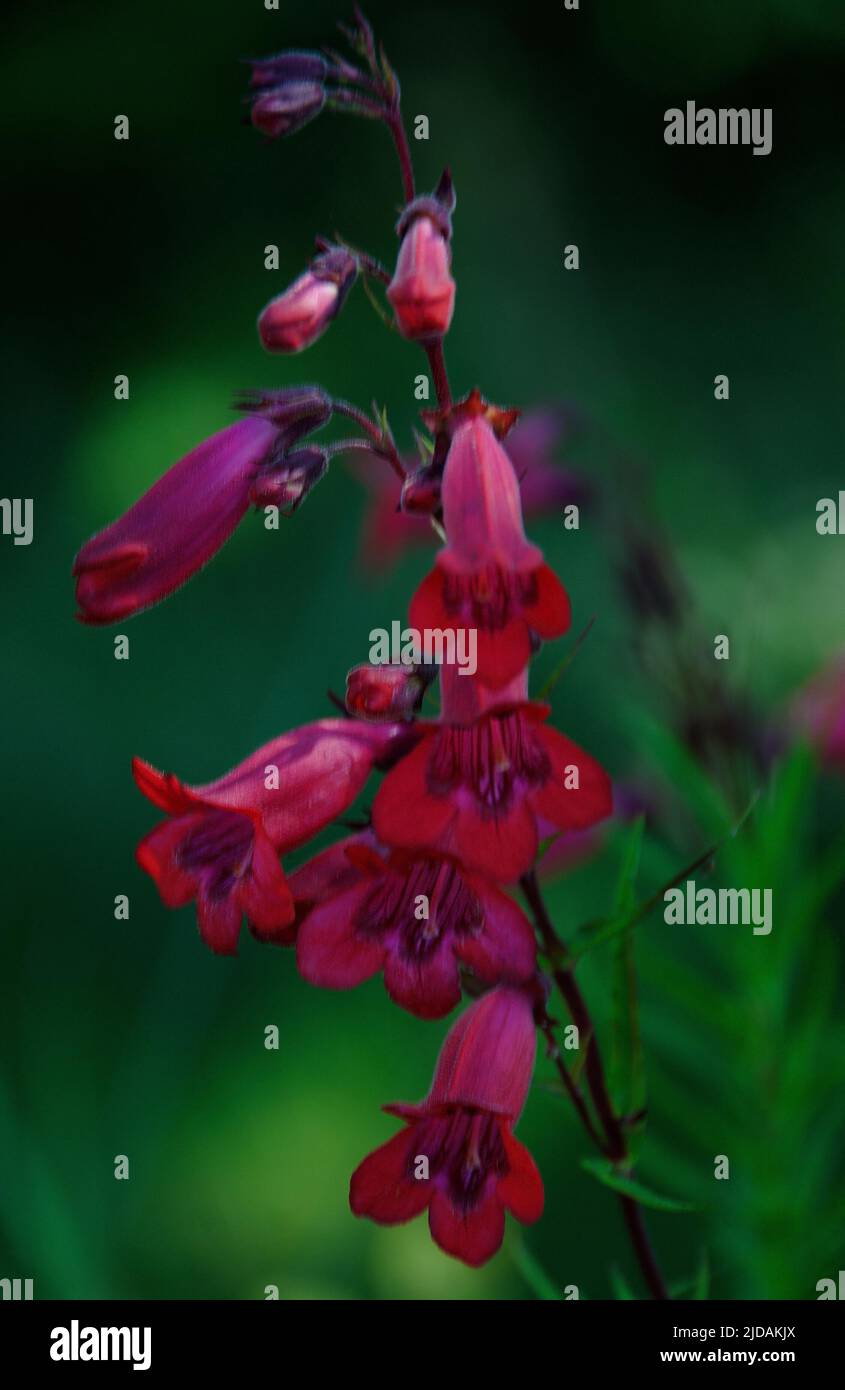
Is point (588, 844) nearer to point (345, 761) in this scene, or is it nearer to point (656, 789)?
point (656, 789)

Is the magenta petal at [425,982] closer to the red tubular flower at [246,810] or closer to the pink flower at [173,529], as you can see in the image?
the red tubular flower at [246,810]

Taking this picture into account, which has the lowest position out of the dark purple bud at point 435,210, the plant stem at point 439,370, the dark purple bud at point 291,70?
the plant stem at point 439,370

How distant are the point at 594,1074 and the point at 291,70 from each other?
705mm

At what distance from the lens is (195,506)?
1.01m

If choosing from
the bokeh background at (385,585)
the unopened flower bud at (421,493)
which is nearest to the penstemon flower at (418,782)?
the unopened flower bud at (421,493)

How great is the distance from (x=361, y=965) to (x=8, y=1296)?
95cm

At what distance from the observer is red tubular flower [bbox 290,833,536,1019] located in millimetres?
910

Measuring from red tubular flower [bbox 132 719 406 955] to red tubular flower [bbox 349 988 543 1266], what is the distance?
147 mm

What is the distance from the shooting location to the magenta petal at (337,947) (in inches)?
36.3

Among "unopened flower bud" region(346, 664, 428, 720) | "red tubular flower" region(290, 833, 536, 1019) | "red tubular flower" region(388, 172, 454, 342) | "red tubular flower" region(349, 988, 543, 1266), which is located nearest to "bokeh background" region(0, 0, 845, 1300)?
"red tubular flower" region(349, 988, 543, 1266)

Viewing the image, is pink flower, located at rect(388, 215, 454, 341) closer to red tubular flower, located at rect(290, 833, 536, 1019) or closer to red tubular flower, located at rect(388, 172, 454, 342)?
red tubular flower, located at rect(388, 172, 454, 342)

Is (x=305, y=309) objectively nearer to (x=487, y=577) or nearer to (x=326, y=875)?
(x=487, y=577)

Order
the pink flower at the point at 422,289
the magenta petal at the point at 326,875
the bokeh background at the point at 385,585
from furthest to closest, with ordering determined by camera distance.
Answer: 1. the bokeh background at the point at 385,585
2. the magenta petal at the point at 326,875
3. the pink flower at the point at 422,289
